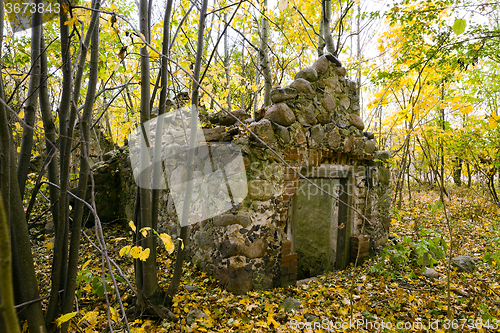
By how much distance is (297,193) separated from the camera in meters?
3.95

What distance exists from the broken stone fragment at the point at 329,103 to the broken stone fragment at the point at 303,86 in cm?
35

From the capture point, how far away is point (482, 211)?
6.63 m

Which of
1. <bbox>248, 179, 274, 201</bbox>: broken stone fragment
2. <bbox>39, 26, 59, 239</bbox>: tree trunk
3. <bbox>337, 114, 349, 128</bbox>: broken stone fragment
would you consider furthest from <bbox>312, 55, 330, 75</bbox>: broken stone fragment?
<bbox>39, 26, 59, 239</bbox>: tree trunk

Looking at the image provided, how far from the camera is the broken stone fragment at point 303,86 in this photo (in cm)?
385

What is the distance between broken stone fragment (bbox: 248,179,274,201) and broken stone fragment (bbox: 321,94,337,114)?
5.23 ft

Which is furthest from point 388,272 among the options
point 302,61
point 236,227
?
point 302,61

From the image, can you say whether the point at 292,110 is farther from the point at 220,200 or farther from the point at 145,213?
the point at 145,213

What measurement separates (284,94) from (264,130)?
2.21ft

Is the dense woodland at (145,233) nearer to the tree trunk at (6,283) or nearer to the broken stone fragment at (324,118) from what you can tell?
the tree trunk at (6,283)

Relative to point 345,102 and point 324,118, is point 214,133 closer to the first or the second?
point 324,118

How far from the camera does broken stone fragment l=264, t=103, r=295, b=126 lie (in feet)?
11.8

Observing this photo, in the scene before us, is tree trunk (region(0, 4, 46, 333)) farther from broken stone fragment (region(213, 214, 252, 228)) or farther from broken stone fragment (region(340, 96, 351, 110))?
broken stone fragment (region(340, 96, 351, 110))

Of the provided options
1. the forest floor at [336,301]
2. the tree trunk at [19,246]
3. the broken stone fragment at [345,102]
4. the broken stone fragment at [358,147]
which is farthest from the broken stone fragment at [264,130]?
the tree trunk at [19,246]

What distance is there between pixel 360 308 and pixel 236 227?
1.72 meters
